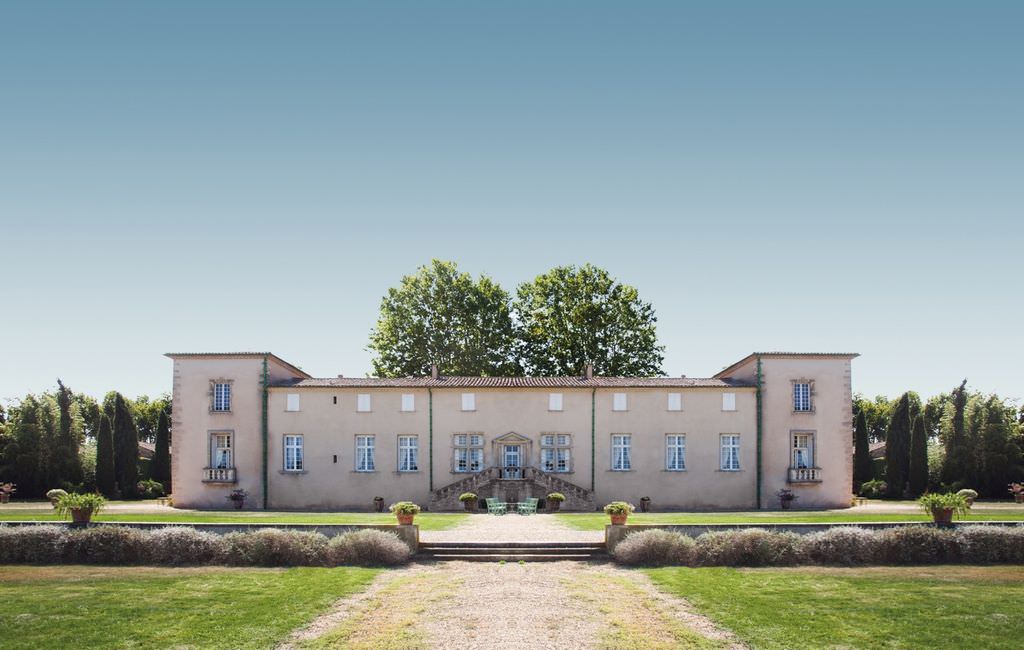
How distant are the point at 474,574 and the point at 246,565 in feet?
16.1

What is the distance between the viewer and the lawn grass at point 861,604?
12.4 meters

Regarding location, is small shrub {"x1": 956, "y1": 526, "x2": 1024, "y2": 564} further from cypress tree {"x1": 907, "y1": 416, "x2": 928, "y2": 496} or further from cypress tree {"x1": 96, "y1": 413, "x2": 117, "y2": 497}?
cypress tree {"x1": 96, "y1": 413, "x2": 117, "y2": 497}

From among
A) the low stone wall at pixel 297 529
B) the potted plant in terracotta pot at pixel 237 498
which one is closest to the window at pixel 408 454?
the potted plant in terracotta pot at pixel 237 498

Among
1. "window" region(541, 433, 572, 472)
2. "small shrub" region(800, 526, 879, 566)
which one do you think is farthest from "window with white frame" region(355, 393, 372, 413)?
"small shrub" region(800, 526, 879, 566)

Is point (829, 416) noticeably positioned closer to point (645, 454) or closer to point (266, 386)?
point (645, 454)

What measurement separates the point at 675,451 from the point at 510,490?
744 centimetres

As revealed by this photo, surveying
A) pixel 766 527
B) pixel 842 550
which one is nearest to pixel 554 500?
pixel 766 527

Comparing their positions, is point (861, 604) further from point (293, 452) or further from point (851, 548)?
point (293, 452)

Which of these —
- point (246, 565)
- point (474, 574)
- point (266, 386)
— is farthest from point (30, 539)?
point (266, 386)

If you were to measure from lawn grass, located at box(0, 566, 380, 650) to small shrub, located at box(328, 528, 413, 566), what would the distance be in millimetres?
801

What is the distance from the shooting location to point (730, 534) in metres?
19.9

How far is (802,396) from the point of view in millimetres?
39531

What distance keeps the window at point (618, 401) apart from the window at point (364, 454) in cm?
1050

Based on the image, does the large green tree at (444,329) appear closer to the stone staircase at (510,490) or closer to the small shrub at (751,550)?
the stone staircase at (510,490)
